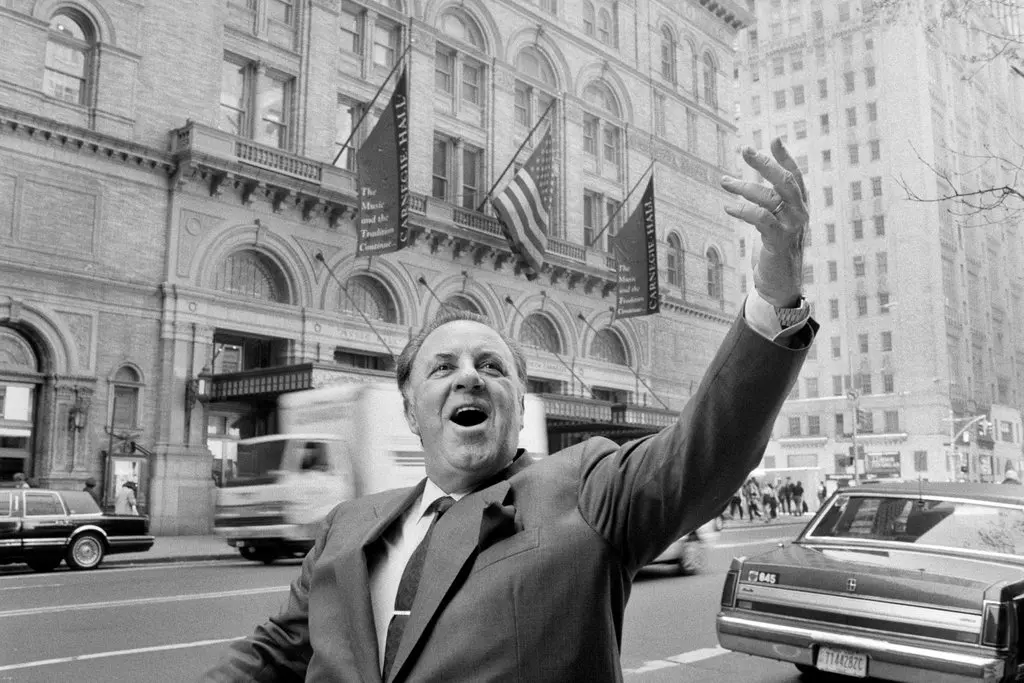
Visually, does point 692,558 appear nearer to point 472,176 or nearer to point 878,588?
point 878,588

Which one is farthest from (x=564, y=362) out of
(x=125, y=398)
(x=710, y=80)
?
(x=710, y=80)

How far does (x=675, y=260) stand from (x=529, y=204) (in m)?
15.9

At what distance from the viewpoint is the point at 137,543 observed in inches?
687

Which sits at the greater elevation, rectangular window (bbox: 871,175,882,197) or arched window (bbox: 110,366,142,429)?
rectangular window (bbox: 871,175,882,197)

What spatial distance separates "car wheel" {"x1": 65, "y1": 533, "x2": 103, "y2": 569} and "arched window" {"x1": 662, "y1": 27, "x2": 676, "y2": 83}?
34930mm

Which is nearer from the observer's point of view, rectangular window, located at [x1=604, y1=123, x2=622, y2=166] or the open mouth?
the open mouth

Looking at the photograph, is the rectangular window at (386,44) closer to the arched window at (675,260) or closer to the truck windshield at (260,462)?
the arched window at (675,260)

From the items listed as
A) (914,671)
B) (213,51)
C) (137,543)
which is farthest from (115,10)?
(914,671)

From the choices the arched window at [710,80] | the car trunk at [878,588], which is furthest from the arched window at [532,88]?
the car trunk at [878,588]

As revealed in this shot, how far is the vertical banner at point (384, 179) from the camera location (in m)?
24.7

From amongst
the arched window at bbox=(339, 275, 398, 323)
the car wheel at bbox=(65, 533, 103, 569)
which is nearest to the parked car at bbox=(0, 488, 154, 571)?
the car wheel at bbox=(65, 533, 103, 569)

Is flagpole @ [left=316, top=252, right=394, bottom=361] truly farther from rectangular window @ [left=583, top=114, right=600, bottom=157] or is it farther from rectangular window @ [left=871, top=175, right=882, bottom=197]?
rectangular window @ [left=871, top=175, right=882, bottom=197]

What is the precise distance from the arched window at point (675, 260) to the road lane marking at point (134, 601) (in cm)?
3202

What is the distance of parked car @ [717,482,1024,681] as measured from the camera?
6145 mm
